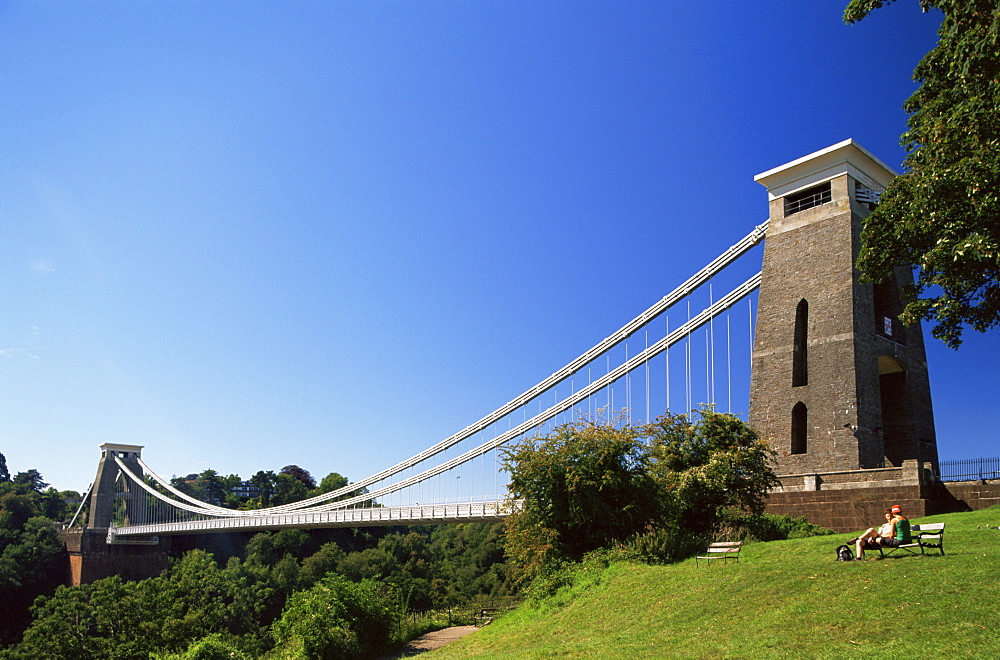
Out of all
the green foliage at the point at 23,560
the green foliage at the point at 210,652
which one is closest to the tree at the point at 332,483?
the green foliage at the point at 23,560

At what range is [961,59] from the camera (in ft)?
31.2

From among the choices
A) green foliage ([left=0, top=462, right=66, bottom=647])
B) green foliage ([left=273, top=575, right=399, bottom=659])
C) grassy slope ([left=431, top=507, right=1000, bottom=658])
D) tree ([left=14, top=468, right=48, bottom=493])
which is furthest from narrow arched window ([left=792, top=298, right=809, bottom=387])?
tree ([left=14, top=468, right=48, bottom=493])

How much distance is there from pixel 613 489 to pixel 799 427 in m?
10.2

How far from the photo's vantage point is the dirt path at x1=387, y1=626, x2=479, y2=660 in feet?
60.7

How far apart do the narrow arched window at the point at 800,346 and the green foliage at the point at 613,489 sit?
250 inches

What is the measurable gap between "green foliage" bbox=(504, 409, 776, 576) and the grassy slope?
3001 mm

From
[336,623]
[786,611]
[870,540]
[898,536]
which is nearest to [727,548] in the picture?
[870,540]

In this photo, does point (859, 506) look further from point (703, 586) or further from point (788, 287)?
point (703, 586)

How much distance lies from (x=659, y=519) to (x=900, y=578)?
8494 mm

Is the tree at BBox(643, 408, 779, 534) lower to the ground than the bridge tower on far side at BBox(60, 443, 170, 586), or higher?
higher

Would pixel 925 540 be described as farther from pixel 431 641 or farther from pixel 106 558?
pixel 106 558

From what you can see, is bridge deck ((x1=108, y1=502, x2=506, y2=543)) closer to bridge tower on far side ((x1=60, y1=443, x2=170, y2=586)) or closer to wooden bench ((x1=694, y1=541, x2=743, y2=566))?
bridge tower on far side ((x1=60, y1=443, x2=170, y2=586))

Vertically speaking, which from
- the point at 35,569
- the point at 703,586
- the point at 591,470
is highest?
the point at 591,470

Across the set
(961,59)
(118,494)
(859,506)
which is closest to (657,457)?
(859,506)
